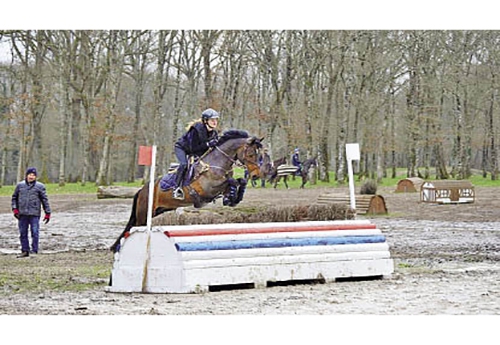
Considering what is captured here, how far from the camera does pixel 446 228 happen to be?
1338 cm

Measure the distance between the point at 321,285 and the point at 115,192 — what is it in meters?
5.91

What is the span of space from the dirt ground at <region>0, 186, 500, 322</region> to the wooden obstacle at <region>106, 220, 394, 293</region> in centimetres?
13

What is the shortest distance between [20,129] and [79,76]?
1321 millimetres

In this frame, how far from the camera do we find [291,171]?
1241cm

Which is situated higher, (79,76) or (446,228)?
(79,76)

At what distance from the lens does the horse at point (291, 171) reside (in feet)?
37.9

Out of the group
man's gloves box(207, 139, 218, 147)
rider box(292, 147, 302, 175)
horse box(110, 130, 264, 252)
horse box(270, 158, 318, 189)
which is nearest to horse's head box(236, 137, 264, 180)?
horse box(110, 130, 264, 252)

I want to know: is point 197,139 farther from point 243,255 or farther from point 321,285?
point 321,285

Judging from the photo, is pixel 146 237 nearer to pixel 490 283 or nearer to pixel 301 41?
pixel 490 283

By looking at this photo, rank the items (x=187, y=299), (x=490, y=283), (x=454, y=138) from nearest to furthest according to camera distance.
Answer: (x=187, y=299) < (x=490, y=283) < (x=454, y=138)

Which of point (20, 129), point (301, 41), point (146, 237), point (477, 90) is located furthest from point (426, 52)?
point (146, 237)

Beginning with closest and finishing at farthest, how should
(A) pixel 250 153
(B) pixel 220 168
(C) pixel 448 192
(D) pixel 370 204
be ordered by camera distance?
(A) pixel 250 153 → (B) pixel 220 168 → (D) pixel 370 204 → (C) pixel 448 192

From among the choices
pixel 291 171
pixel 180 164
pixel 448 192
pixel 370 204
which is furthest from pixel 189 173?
pixel 448 192

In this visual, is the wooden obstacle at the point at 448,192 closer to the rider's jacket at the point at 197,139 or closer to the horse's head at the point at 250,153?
the horse's head at the point at 250,153
